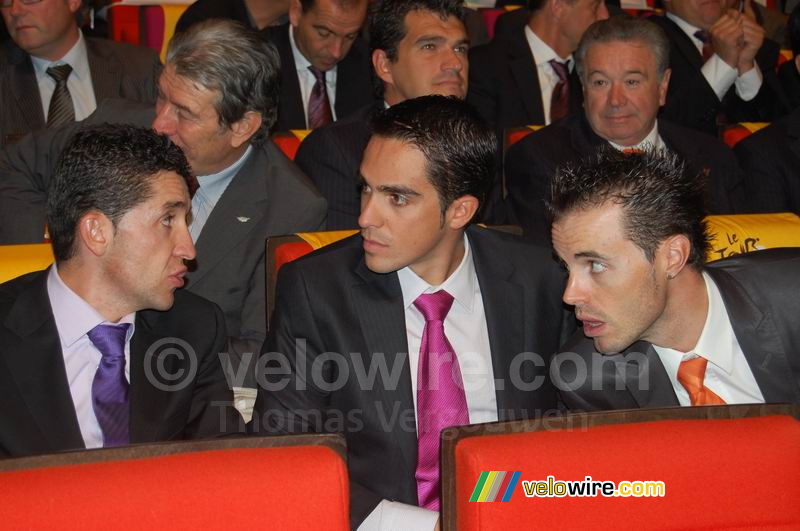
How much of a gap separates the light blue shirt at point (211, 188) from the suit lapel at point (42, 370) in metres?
0.89

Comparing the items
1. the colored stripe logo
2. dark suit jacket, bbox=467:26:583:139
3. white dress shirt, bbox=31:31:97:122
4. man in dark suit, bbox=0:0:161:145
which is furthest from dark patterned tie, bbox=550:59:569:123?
the colored stripe logo

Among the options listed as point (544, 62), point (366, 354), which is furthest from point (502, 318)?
point (544, 62)

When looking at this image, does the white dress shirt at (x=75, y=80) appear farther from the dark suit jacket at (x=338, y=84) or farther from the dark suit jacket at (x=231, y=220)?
the dark suit jacket at (x=231, y=220)

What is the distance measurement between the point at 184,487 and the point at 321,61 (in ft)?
9.44

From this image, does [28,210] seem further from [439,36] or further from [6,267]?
[439,36]

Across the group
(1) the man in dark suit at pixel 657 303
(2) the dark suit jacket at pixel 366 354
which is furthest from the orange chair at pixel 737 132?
(2) the dark suit jacket at pixel 366 354

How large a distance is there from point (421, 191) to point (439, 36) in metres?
1.27

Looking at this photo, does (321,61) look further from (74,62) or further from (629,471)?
(629,471)

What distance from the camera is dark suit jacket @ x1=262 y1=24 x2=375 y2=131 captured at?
151 inches

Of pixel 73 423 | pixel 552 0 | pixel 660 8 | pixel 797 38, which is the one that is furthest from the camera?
pixel 660 8

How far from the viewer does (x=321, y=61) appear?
384 cm

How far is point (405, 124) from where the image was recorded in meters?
2.11

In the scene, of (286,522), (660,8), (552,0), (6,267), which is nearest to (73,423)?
(6,267)

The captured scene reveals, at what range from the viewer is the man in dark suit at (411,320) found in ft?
6.34
